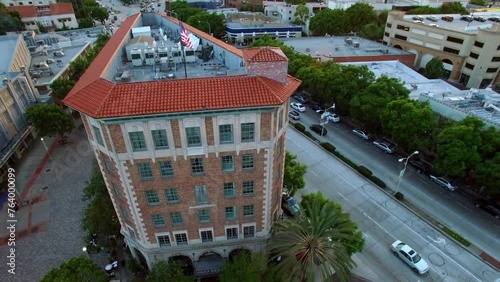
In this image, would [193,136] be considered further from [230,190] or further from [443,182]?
[443,182]

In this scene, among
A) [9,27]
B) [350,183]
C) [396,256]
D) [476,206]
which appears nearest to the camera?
[396,256]

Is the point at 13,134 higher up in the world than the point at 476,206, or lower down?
higher up

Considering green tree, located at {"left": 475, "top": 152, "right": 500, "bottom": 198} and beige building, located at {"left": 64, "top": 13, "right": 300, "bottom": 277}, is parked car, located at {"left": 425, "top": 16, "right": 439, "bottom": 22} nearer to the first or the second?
green tree, located at {"left": 475, "top": 152, "right": 500, "bottom": 198}

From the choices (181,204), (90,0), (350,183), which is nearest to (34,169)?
(181,204)

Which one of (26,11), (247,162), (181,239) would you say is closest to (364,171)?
(247,162)

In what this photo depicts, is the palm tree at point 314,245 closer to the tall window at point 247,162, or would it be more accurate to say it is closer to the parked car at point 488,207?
the tall window at point 247,162

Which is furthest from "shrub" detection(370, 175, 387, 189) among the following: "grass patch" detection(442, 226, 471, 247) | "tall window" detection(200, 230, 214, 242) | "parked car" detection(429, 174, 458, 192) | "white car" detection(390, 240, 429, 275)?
"tall window" detection(200, 230, 214, 242)

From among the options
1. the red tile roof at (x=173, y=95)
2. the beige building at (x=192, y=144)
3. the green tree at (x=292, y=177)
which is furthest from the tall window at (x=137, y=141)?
the green tree at (x=292, y=177)

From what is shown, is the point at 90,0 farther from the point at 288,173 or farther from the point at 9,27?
the point at 288,173
